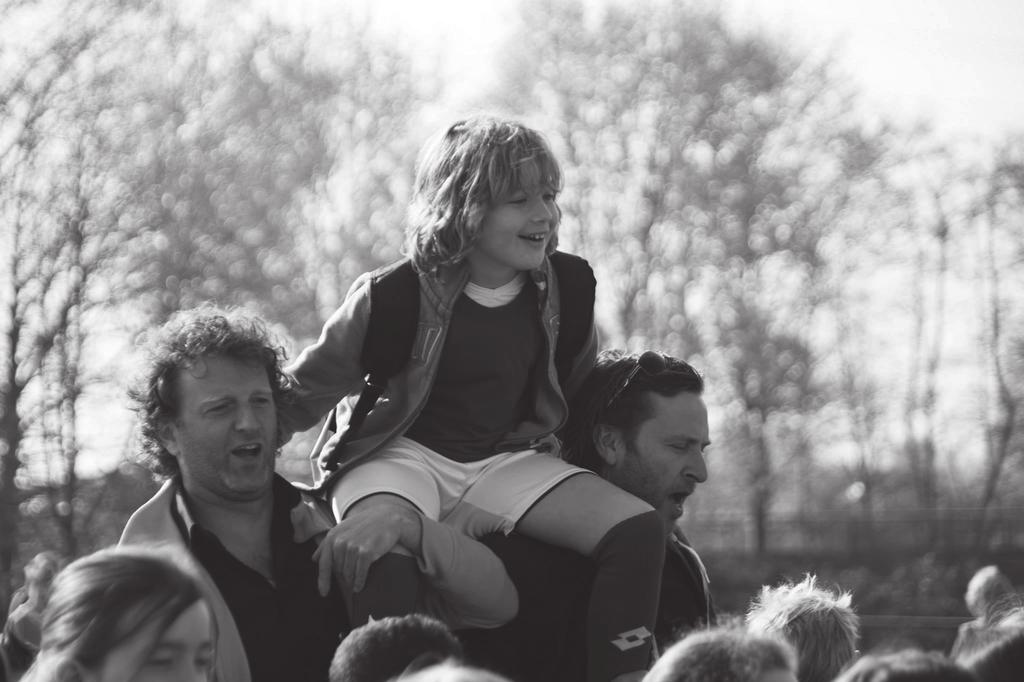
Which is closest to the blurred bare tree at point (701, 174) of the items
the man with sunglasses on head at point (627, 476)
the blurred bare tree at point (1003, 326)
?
the blurred bare tree at point (1003, 326)

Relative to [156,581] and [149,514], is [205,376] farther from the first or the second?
[156,581]

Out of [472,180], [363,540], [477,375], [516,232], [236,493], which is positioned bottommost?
[363,540]

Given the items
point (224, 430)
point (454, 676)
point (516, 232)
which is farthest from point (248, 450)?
point (454, 676)

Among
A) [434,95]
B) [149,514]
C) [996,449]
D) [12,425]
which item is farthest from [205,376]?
[996,449]

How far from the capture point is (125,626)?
258 centimetres

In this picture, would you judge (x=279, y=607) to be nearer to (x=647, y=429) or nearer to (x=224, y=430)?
(x=224, y=430)

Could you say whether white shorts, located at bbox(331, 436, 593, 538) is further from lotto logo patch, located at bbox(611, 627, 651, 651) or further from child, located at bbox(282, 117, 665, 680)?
lotto logo patch, located at bbox(611, 627, 651, 651)

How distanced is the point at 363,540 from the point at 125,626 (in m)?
0.95

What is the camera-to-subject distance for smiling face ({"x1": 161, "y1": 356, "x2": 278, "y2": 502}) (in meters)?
3.71

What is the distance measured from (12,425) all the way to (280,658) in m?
15.2

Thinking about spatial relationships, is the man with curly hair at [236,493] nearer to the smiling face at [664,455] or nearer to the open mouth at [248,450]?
the open mouth at [248,450]

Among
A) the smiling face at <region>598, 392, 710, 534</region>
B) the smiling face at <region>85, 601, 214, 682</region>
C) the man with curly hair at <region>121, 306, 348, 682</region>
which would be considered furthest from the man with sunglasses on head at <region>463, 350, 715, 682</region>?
the smiling face at <region>85, 601, 214, 682</region>

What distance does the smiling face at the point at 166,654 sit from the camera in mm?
2578

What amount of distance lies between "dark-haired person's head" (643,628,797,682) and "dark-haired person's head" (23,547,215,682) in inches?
33.9
